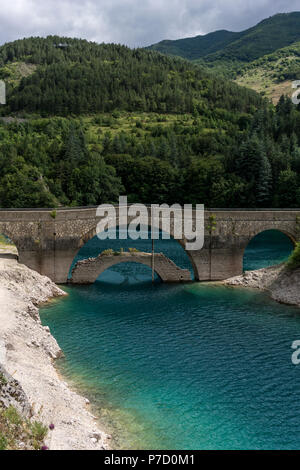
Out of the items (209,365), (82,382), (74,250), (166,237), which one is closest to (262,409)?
(209,365)

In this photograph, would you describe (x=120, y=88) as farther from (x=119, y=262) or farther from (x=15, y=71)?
(x=119, y=262)

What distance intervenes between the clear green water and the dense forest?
42595mm

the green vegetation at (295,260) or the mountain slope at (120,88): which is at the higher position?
the mountain slope at (120,88)

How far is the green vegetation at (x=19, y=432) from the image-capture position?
51.8 ft

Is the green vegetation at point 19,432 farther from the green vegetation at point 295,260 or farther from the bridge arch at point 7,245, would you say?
the green vegetation at point 295,260

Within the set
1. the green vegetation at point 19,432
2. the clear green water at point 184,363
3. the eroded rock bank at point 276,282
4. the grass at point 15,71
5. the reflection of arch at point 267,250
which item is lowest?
the clear green water at point 184,363

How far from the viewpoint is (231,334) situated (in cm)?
3166

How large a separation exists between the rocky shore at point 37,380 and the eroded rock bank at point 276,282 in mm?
20246

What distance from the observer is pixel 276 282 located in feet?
140

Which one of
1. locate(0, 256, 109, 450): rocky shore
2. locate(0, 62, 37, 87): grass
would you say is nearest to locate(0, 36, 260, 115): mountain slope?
locate(0, 62, 37, 87): grass

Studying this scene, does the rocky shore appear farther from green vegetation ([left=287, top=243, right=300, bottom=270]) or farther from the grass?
the grass

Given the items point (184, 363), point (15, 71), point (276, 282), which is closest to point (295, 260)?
point (276, 282)

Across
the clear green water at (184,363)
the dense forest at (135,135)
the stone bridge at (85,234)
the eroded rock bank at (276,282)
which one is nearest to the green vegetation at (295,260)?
the eroded rock bank at (276,282)

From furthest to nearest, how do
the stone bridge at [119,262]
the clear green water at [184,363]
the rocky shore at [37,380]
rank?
1. the stone bridge at [119,262]
2. the clear green water at [184,363]
3. the rocky shore at [37,380]
